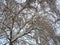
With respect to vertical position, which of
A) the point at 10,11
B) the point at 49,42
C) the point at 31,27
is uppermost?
the point at 10,11

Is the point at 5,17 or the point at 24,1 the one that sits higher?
the point at 24,1

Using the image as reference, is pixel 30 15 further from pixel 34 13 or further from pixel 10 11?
pixel 10 11

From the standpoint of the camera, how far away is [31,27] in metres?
7.42

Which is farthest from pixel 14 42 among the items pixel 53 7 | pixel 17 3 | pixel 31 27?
pixel 53 7

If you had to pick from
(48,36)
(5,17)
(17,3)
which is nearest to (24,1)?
(17,3)

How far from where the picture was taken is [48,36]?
7.29m

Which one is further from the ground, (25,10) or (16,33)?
(25,10)

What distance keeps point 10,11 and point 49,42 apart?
168 centimetres

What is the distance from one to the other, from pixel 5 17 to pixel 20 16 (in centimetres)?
51

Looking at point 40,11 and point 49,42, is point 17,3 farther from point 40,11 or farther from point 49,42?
point 49,42

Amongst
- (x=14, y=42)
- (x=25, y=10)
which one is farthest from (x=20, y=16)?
(x=14, y=42)

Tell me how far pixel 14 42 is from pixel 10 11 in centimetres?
114

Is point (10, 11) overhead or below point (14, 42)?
overhead

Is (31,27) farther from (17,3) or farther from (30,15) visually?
(17,3)
